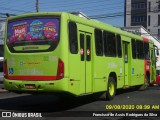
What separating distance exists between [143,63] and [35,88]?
1079 cm

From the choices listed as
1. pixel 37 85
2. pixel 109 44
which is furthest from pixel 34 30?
pixel 109 44

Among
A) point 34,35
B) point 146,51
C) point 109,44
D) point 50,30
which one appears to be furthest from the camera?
point 146,51

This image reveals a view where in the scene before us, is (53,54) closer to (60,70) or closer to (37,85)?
(60,70)

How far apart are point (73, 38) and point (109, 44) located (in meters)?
3.59

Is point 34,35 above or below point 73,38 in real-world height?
above

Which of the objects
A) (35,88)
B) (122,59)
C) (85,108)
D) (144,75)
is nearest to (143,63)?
(144,75)

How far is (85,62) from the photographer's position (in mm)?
14102

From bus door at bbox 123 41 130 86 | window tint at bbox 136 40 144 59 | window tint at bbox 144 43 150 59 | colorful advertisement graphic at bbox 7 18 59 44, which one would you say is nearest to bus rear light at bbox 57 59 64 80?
colorful advertisement graphic at bbox 7 18 59 44

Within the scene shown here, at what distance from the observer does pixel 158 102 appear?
16.2 metres

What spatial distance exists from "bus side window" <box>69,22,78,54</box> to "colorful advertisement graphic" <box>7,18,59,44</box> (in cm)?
48

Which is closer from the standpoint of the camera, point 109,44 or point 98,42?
point 98,42

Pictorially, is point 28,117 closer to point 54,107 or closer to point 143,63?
point 54,107

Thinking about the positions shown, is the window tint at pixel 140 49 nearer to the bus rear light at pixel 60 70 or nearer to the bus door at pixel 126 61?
the bus door at pixel 126 61

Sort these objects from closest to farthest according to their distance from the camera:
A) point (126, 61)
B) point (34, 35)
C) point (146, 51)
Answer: point (34, 35) < point (126, 61) < point (146, 51)
